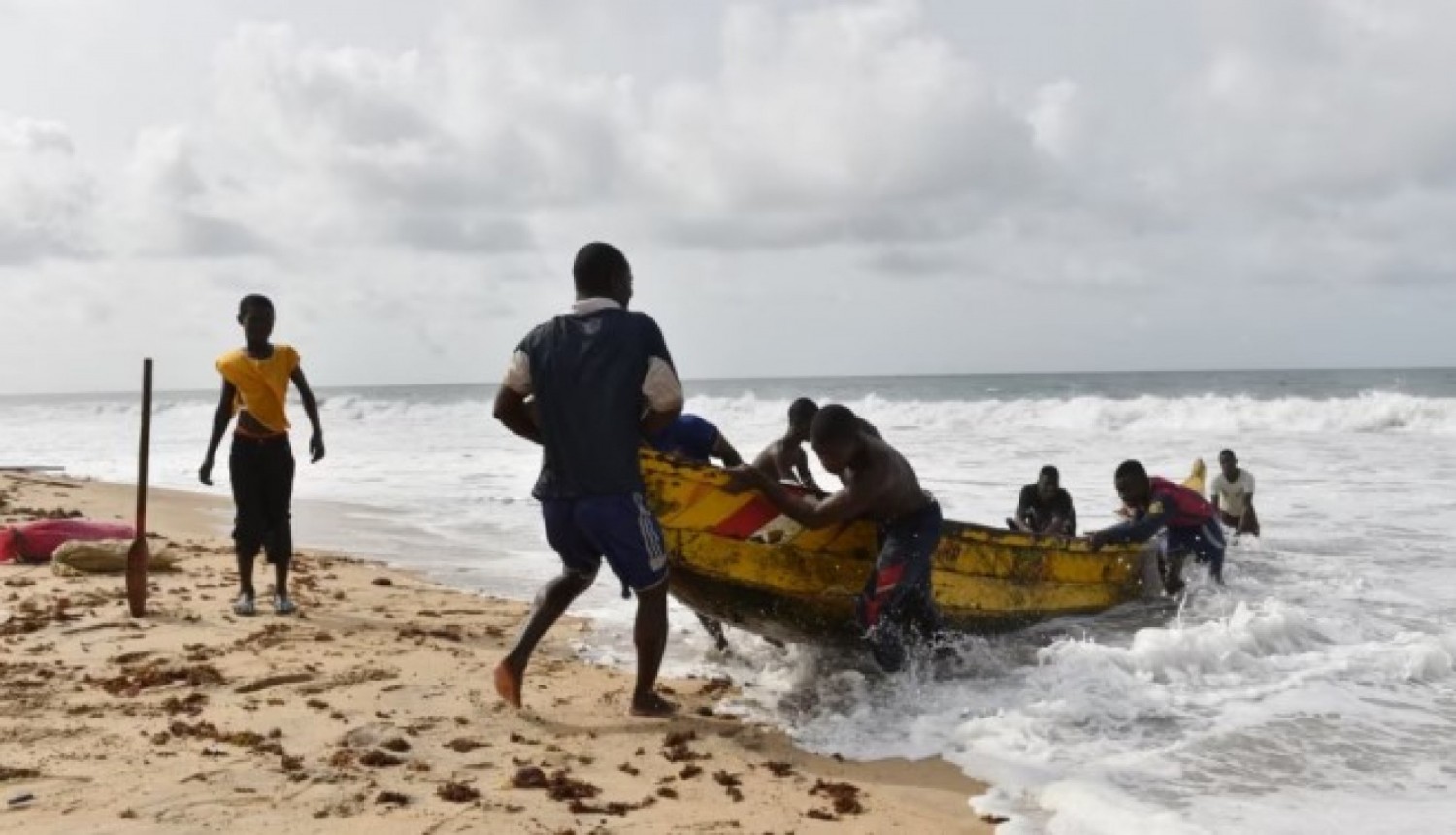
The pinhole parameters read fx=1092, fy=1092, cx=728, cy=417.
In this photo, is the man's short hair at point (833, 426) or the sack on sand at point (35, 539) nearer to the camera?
the man's short hair at point (833, 426)

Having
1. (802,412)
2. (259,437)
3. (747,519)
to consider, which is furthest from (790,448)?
(259,437)

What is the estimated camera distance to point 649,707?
15.8 feet

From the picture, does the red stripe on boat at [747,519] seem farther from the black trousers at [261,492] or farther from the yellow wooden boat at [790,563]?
the black trousers at [261,492]

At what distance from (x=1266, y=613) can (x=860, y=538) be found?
299 centimetres

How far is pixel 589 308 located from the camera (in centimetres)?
450

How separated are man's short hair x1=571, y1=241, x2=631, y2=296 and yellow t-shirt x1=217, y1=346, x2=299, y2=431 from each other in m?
2.64

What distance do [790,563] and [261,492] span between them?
3.24m

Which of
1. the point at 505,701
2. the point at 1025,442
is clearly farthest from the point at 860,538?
the point at 1025,442

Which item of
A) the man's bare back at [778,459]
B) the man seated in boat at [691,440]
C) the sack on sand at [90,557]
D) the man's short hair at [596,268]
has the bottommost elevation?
the sack on sand at [90,557]

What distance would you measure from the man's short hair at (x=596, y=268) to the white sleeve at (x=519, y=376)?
0.38 m

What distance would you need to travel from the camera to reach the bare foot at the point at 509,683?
4699 millimetres

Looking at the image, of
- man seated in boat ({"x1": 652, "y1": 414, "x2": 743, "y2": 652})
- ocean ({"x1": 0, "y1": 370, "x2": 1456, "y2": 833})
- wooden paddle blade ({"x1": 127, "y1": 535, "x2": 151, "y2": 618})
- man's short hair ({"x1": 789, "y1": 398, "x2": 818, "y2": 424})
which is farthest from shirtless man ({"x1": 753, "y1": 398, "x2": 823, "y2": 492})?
wooden paddle blade ({"x1": 127, "y1": 535, "x2": 151, "y2": 618})

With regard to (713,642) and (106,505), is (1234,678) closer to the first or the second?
(713,642)

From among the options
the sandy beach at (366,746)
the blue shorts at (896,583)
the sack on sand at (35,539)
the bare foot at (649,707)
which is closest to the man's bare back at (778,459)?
the blue shorts at (896,583)
